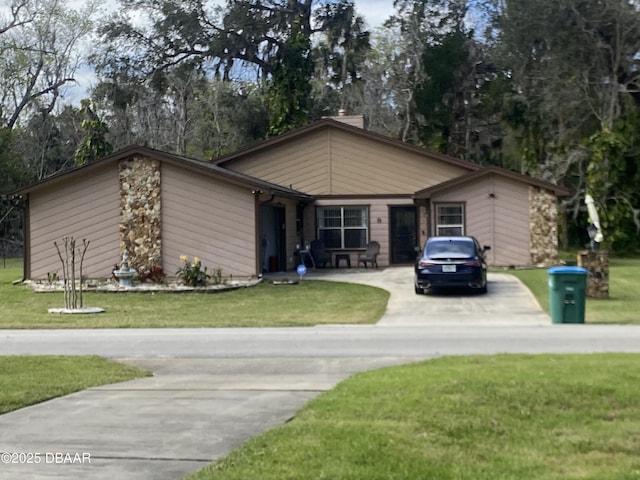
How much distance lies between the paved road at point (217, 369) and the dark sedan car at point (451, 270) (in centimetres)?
39

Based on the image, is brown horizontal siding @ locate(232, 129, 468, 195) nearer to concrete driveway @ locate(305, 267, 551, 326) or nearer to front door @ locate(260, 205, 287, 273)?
front door @ locate(260, 205, 287, 273)

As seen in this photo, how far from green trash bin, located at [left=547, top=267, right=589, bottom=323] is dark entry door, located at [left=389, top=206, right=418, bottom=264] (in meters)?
14.1

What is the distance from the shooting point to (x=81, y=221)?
2461 centimetres

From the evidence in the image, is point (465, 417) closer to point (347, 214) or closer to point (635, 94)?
point (347, 214)

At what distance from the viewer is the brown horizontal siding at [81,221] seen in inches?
961

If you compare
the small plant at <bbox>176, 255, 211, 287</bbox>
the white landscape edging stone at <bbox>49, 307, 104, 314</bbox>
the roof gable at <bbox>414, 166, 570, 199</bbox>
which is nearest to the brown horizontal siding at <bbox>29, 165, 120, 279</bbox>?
the small plant at <bbox>176, 255, 211, 287</bbox>

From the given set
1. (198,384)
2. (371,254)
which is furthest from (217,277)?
(198,384)

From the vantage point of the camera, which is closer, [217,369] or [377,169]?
[217,369]

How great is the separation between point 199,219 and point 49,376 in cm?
1465

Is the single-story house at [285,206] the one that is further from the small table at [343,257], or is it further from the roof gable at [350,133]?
the small table at [343,257]

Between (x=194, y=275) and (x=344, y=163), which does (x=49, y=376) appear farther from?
(x=344, y=163)

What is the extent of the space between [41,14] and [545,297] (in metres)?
Result: 42.3

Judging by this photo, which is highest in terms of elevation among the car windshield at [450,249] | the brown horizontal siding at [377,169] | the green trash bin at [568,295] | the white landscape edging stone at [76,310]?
the brown horizontal siding at [377,169]

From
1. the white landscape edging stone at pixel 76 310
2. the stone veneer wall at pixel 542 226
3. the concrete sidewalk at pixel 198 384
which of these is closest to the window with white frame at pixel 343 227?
the stone veneer wall at pixel 542 226
